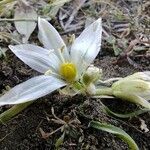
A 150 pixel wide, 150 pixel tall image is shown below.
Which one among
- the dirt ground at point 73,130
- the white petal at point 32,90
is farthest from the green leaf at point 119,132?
the white petal at point 32,90

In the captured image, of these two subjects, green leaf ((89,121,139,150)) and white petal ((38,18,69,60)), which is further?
white petal ((38,18,69,60))

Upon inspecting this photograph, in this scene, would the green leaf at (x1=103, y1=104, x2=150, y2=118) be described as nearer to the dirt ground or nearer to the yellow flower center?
the dirt ground

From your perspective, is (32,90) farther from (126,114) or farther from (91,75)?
(126,114)

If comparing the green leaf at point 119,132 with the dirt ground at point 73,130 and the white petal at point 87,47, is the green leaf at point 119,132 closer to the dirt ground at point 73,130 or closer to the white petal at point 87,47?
the dirt ground at point 73,130

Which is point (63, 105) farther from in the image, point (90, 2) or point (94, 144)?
point (90, 2)

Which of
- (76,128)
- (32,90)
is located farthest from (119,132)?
(32,90)

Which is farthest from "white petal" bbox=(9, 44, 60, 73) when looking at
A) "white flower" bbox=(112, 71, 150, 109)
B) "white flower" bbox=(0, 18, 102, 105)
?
"white flower" bbox=(112, 71, 150, 109)
